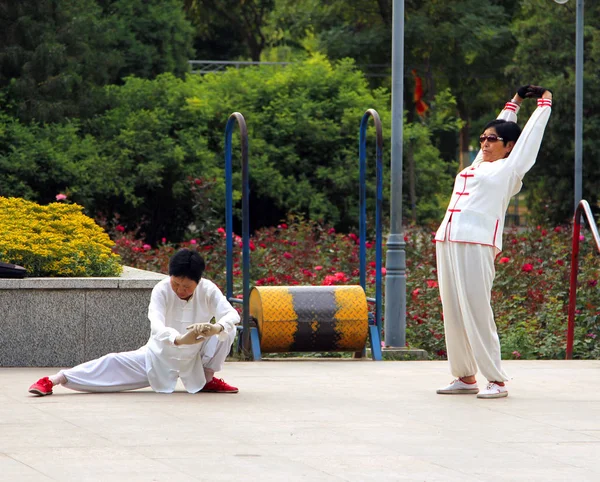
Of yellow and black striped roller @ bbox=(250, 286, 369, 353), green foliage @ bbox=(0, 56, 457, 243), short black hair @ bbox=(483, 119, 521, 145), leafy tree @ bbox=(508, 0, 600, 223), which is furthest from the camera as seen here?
leafy tree @ bbox=(508, 0, 600, 223)

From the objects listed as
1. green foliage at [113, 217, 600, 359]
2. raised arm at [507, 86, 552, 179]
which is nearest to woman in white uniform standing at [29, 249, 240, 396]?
raised arm at [507, 86, 552, 179]

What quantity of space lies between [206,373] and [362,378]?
1.57 meters

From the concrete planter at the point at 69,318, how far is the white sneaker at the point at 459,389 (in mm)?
2516

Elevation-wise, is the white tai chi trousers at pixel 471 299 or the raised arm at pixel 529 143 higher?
the raised arm at pixel 529 143

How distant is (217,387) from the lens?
8438 millimetres

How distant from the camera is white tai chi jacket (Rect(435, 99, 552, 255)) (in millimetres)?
8211

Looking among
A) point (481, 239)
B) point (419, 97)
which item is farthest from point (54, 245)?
point (419, 97)

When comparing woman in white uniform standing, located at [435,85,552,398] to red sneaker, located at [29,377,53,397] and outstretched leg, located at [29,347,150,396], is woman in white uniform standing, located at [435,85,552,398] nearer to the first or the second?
outstretched leg, located at [29,347,150,396]

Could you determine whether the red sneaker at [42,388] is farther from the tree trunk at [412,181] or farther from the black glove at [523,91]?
the tree trunk at [412,181]

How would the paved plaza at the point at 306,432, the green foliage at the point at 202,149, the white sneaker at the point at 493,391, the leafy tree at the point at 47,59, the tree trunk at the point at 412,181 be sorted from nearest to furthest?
the paved plaza at the point at 306,432, the white sneaker at the point at 493,391, the green foliage at the point at 202,149, the leafy tree at the point at 47,59, the tree trunk at the point at 412,181

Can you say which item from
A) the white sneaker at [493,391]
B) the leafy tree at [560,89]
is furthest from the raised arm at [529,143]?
the leafy tree at [560,89]

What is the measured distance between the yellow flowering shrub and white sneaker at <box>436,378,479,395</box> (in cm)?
322

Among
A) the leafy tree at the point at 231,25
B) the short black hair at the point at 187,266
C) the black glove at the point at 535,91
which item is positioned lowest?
the short black hair at the point at 187,266

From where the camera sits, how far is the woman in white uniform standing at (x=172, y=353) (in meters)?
8.12
